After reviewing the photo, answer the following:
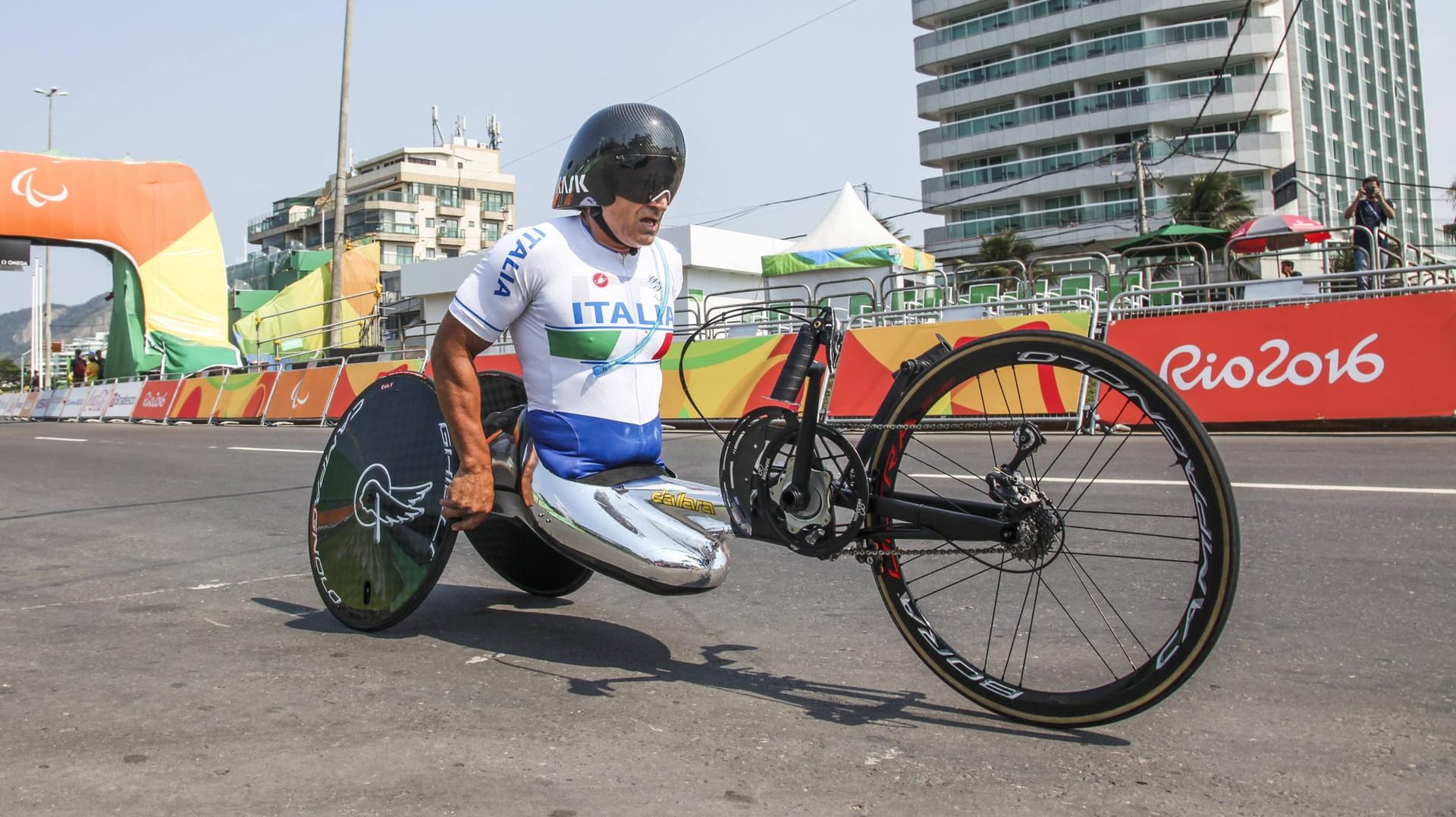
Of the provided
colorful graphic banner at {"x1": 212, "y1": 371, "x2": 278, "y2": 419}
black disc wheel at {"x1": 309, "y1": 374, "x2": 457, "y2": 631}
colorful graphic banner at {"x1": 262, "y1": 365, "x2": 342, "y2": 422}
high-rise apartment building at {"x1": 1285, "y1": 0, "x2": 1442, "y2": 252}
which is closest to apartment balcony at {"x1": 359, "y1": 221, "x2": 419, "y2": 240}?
high-rise apartment building at {"x1": 1285, "y1": 0, "x2": 1442, "y2": 252}

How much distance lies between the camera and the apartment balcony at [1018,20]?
6944cm

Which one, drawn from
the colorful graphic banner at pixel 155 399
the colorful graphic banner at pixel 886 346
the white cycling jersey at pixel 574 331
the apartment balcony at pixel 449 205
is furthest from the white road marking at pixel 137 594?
the apartment balcony at pixel 449 205

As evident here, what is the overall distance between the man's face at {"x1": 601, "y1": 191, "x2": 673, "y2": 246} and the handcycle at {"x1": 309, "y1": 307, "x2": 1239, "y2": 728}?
592 millimetres

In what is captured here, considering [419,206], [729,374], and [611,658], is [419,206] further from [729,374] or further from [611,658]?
[611,658]

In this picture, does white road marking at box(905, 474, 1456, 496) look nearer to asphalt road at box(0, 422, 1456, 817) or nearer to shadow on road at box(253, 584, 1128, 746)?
asphalt road at box(0, 422, 1456, 817)

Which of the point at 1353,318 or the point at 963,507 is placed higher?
the point at 1353,318

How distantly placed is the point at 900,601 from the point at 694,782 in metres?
0.84

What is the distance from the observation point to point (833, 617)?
421cm

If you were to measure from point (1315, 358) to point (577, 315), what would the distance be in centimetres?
925

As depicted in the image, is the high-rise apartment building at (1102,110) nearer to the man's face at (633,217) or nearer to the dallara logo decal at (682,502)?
the man's face at (633,217)

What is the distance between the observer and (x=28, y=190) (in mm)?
26906

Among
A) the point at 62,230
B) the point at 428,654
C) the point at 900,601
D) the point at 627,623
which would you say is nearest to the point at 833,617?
the point at 627,623

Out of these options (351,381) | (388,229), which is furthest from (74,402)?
(388,229)

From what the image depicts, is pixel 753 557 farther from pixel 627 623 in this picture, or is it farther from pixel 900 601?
pixel 900 601
